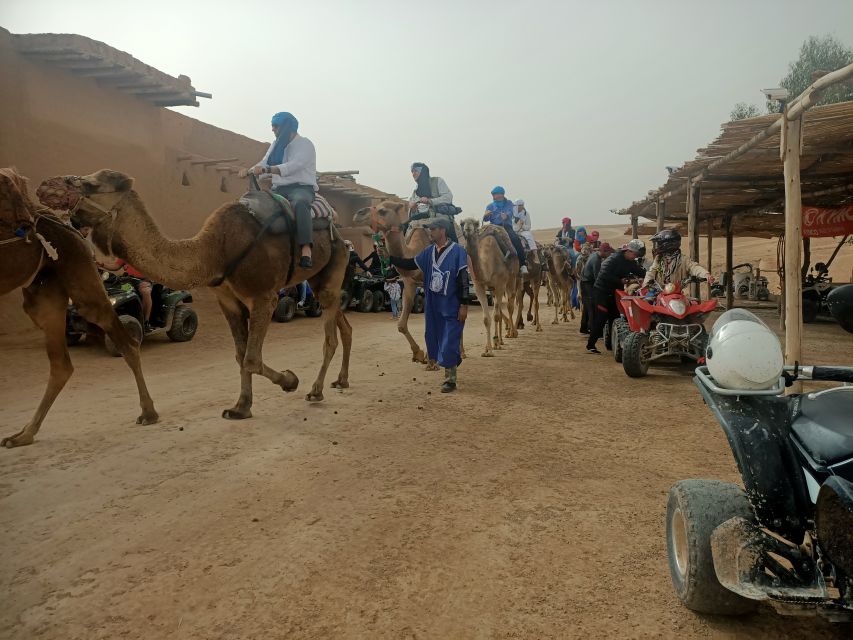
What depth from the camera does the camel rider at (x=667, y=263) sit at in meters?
8.59

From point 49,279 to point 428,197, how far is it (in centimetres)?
567

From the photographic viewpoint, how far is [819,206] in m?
16.0

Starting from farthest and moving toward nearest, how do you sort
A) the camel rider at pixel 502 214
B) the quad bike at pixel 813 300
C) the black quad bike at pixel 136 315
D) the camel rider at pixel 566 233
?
the camel rider at pixel 566 233 < the quad bike at pixel 813 300 < the camel rider at pixel 502 214 < the black quad bike at pixel 136 315

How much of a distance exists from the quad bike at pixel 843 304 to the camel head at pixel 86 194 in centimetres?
482

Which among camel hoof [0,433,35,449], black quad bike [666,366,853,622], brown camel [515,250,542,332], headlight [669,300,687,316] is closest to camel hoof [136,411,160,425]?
camel hoof [0,433,35,449]

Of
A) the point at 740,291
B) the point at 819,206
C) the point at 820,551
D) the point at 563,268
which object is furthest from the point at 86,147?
the point at 740,291

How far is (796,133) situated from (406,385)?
5.30m

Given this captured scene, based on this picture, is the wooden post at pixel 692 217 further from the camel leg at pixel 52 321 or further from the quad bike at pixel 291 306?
the camel leg at pixel 52 321

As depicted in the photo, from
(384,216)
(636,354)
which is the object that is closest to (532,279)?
(636,354)

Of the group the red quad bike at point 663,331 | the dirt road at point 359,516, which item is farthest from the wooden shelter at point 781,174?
the dirt road at point 359,516

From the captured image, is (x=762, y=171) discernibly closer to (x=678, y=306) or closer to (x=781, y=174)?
(x=781, y=174)

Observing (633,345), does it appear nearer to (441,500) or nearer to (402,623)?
(441,500)

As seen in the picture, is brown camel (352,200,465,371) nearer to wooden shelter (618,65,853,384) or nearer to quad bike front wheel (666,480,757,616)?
wooden shelter (618,65,853,384)

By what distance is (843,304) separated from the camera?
100 inches
